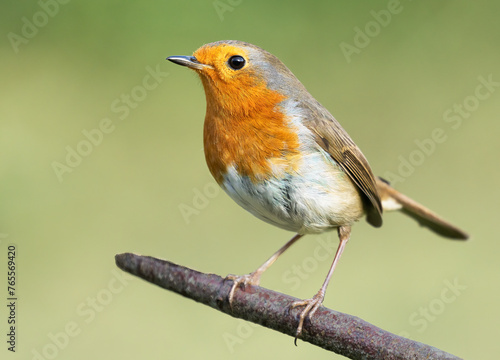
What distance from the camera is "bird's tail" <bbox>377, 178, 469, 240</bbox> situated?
11.8ft

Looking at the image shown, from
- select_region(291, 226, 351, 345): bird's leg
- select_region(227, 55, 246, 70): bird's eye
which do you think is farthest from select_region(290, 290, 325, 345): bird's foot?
select_region(227, 55, 246, 70): bird's eye

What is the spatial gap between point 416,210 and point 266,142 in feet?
4.50

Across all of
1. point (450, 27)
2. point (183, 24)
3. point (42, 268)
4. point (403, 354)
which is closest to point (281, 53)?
point (183, 24)

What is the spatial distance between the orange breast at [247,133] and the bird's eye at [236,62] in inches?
2.8

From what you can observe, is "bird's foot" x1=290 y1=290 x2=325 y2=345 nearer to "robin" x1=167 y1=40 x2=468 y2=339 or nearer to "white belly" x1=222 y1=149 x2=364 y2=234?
"robin" x1=167 y1=40 x2=468 y2=339

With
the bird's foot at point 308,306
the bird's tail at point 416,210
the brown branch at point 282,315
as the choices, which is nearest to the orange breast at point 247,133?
the bird's foot at point 308,306

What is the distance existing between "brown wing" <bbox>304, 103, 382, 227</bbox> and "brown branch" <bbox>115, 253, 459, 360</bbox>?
1.04 meters

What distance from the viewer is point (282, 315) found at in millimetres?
1962

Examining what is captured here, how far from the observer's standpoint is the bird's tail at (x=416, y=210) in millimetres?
3602

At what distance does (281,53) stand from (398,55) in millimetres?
984

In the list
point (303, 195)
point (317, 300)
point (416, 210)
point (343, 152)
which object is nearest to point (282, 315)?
point (317, 300)

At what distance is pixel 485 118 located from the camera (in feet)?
17.3

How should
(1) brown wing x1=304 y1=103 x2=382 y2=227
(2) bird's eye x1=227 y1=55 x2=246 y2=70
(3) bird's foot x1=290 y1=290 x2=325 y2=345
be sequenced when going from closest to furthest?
(3) bird's foot x1=290 y1=290 x2=325 y2=345 → (2) bird's eye x1=227 y1=55 x2=246 y2=70 → (1) brown wing x1=304 y1=103 x2=382 y2=227

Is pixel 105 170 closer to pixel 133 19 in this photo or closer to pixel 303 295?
pixel 133 19
